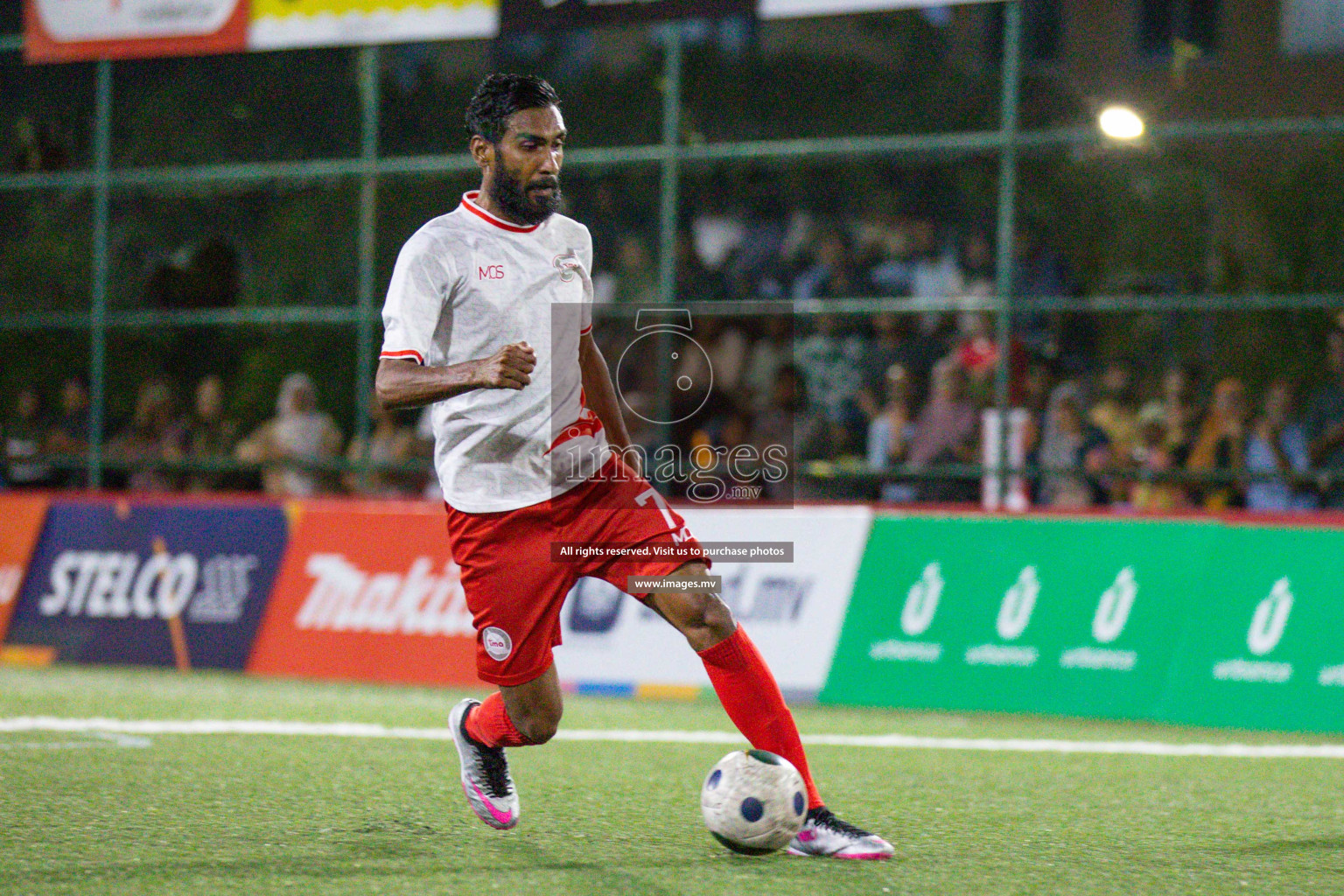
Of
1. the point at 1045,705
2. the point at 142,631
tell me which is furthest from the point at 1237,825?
the point at 142,631

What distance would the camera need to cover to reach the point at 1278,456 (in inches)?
441

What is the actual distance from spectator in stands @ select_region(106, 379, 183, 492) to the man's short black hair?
373 inches

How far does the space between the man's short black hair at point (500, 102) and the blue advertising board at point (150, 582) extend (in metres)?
6.21

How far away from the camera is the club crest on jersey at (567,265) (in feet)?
17.8

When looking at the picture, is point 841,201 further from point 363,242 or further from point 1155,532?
point 1155,532

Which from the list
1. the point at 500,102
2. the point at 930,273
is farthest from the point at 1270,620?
the point at 930,273

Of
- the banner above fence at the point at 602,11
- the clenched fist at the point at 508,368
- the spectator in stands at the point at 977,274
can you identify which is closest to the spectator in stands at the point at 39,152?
the banner above fence at the point at 602,11

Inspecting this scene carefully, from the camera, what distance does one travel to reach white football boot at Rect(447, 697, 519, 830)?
5.62m

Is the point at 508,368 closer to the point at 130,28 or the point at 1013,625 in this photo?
the point at 1013,625

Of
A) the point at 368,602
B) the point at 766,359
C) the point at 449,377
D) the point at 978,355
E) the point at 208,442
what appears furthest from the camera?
the point at 208,442

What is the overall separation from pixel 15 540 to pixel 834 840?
7.98 metres

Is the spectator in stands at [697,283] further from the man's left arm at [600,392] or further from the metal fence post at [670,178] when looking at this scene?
the man's left arm at [600,392]

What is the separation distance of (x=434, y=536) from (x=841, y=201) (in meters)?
14.9

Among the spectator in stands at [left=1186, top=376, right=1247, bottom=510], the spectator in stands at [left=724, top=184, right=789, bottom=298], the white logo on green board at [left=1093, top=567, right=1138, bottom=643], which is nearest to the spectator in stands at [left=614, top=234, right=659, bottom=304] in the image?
the spectator in stands at [left=724, top=184, right=789, bottom=298]
